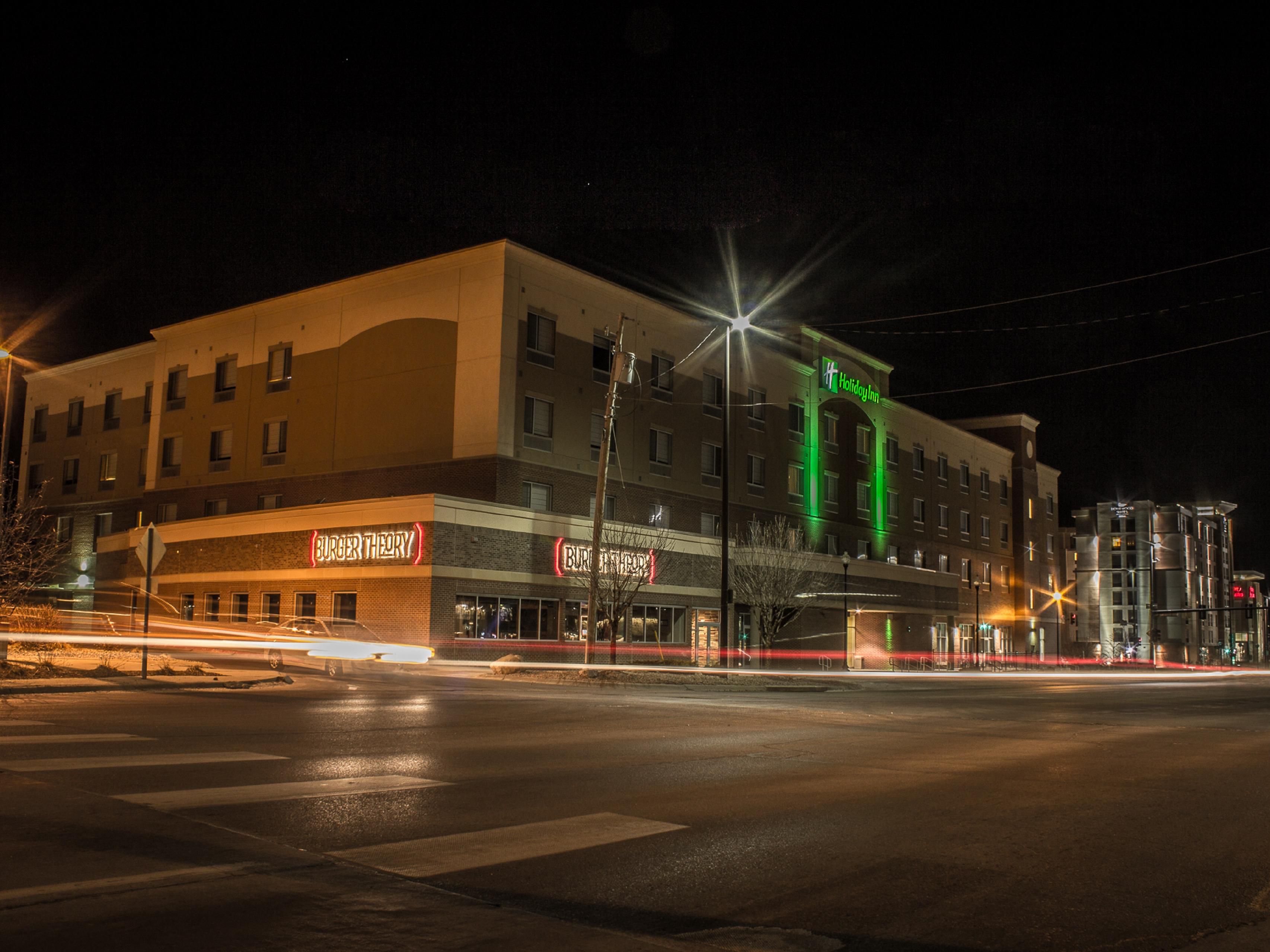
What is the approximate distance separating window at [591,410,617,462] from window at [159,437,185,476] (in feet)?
64.7

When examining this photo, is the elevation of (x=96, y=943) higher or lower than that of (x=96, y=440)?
lower

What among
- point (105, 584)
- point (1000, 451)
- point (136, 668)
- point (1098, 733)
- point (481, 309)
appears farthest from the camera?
point (1000, 451)

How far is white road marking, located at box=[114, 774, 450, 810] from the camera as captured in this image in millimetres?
8570

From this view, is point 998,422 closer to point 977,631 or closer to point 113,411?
point 977,631

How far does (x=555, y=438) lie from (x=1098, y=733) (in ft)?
86.2

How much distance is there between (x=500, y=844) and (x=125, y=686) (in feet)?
48.6

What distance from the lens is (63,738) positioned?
12.1 meters

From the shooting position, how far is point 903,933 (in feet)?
19.1

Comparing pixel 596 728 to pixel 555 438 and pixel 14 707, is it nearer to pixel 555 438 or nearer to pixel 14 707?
pixel 14 707

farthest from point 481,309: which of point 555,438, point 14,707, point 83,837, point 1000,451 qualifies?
point 1000,451

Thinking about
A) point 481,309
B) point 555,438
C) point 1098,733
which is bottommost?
point 1098,733

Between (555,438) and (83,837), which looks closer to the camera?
(83,837)

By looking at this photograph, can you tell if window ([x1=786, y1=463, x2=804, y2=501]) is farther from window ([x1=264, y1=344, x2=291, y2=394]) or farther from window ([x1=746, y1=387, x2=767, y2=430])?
window ([x1=264, y1=344, x2=291, y2=394])

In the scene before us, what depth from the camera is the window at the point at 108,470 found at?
54.3 metres
